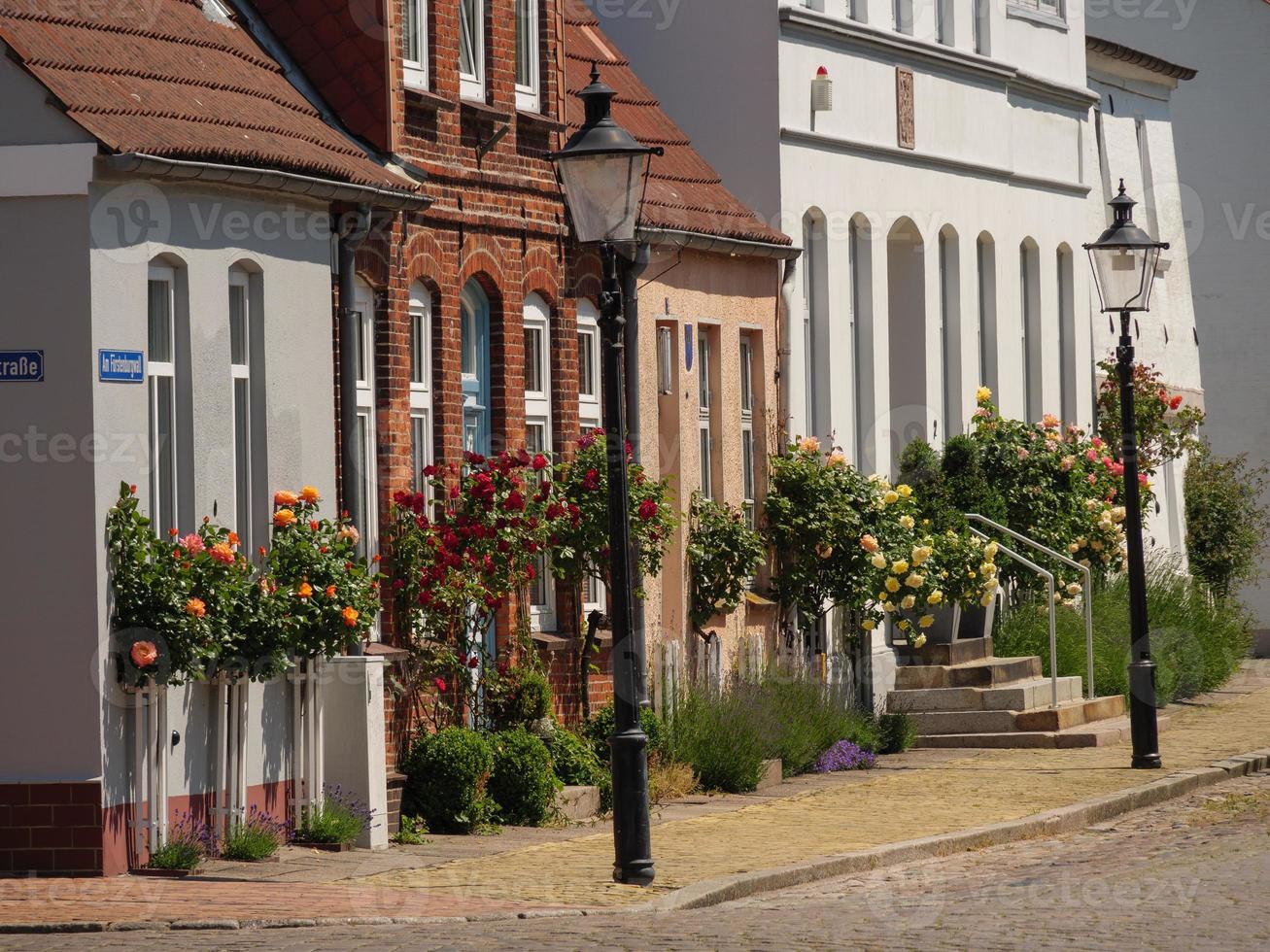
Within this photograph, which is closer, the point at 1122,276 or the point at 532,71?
the point at 532,71

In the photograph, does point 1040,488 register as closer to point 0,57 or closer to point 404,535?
point 404,535

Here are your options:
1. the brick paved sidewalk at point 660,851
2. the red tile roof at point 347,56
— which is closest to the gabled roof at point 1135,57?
the brick paved sidewalk at point 660,851

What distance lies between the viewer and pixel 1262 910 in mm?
11484

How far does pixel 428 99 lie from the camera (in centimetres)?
1620

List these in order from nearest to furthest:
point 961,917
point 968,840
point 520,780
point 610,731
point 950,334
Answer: point 961,917, point 968,840, point 520,780, point 610,731, point 950,334

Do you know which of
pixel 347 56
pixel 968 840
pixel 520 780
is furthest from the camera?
pixel 347 56

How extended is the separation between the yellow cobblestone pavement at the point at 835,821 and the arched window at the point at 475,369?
3.24 meters

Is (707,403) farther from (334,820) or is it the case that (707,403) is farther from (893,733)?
(334,820)

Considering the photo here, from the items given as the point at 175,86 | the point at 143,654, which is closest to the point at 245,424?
the point at 175,86

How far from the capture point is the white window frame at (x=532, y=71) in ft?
58.4

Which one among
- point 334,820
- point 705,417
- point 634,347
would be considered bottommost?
point 334,820

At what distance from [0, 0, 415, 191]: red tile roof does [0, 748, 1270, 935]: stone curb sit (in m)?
4.22

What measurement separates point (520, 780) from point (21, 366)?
15.0ft

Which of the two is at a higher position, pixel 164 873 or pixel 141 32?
pixel 141 32
